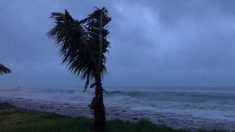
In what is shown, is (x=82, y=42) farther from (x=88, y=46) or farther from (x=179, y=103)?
(x=179, y=103)

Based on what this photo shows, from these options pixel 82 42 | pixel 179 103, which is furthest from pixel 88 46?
pixel 179 103

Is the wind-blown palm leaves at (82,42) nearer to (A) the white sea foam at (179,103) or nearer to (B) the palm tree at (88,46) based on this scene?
(B) the palm tree at (88,46)

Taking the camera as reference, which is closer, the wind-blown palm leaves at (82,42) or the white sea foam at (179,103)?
the wind-blown palm leaves at (82,42)

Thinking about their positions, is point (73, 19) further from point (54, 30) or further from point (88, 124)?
point (88, 124)

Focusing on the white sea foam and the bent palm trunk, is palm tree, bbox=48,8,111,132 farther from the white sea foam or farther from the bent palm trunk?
→ the white sea foam

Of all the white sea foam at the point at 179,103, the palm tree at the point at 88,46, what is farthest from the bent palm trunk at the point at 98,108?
the white sea foam at the point at 179,103

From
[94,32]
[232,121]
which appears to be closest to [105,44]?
[94,32]

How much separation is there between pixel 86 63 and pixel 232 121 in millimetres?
15478

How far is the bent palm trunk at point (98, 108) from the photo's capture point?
17391mm

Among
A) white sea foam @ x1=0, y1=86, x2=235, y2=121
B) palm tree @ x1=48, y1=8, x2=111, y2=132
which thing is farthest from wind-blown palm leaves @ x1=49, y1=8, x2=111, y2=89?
white sea foam @ x1=0, y1=86, x2=235, y2=121

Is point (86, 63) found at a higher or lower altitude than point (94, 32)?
lower

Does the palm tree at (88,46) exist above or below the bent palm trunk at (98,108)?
above

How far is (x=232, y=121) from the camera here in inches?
1173

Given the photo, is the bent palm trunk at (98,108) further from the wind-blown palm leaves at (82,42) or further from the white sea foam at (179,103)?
the white sea foam at (179,103)
